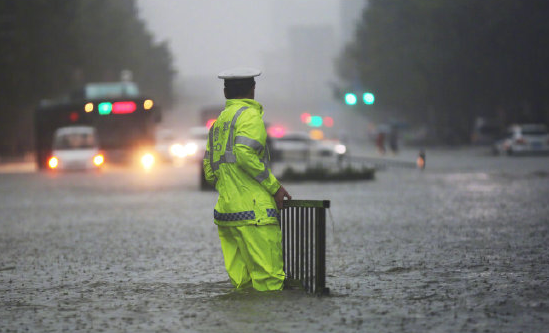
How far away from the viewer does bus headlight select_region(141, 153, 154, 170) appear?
44078 millimetres

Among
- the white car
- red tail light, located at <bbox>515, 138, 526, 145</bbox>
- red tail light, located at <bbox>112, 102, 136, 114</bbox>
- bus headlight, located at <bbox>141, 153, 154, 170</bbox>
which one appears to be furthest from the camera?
red tail light, located at <bbox>515, 138, 526, 145</bbox>

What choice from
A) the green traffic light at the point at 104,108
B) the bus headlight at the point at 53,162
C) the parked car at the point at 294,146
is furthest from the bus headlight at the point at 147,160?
the parked car at the point at 294,146

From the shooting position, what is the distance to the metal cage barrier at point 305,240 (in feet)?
26.2

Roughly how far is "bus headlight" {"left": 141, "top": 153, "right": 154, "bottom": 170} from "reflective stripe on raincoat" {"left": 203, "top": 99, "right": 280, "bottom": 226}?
36.1 metres

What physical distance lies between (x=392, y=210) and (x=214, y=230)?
4403 mm

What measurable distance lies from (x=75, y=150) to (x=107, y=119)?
2919mm

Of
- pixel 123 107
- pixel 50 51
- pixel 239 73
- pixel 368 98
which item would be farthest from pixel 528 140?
pixel 239 73

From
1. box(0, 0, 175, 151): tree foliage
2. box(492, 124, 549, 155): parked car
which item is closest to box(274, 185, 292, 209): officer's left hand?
box(0, 0, 175, 151): tree foliage

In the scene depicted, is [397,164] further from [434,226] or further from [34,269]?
[34,269]

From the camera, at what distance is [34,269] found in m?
10.4

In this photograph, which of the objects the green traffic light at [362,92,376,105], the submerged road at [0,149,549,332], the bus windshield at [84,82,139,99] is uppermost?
the bus windshield at [84,82,139,99]

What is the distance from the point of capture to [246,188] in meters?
7.82

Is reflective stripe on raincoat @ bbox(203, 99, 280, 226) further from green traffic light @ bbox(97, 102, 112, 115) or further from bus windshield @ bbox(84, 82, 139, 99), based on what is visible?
green traffic light @ bbox(97, 102, 112, 115)

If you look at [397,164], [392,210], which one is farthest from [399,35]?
[392,210]
